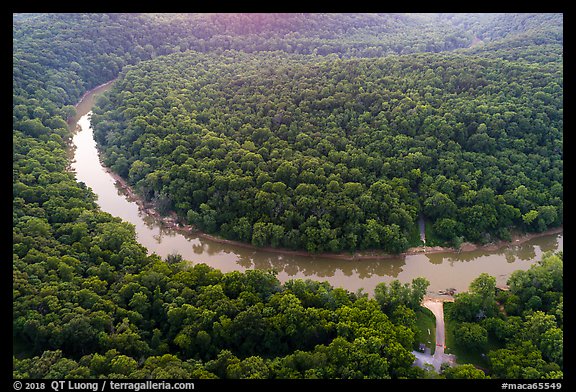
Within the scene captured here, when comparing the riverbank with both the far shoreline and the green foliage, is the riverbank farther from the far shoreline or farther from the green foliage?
the green foliage

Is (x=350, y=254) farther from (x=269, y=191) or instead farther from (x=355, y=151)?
(x=355, y=151)

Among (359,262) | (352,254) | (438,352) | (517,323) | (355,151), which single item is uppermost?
(355,151)

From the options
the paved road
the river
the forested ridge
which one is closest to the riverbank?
the river

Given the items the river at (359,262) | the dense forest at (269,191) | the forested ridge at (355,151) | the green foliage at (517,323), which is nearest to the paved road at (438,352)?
the green foliage at (517,323)

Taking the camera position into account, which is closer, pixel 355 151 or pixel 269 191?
pixel 269 191

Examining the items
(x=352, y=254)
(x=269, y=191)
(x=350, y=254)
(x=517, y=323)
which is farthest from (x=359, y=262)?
(x=517, y=323)

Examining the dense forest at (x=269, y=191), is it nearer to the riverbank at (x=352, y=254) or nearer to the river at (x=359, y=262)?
the riverbank at (x=352, y=254)
